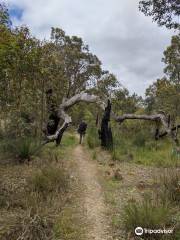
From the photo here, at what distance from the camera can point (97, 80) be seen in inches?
1259

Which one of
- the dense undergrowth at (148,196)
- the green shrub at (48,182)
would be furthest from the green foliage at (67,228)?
the green shrub at (48,182)

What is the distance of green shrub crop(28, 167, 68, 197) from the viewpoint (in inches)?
356

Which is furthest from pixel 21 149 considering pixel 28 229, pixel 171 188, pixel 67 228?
pixel 28 229

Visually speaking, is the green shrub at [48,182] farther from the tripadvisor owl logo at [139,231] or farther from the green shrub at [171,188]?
the tripadvisor owl logo at [139,231]

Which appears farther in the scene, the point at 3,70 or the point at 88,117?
the point at 88,117

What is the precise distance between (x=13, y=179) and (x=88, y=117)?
30.6 metres

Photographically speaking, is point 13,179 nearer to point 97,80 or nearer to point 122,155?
point 122,155

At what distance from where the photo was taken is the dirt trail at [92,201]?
720 centimetres

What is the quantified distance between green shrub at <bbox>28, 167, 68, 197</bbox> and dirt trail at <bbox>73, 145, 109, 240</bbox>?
621 mm

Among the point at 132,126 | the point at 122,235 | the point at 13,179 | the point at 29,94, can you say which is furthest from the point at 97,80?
the point at 122,235

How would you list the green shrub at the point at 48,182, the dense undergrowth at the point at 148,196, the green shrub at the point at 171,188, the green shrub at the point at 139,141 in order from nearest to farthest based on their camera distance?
the dense undergrowth at the point at 148,196 < the green shrub at the point at 171,188 < the green shrub at the point at 48,182 < the green shrub at the point at 139,141

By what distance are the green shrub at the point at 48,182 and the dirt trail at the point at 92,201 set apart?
24.5 inches

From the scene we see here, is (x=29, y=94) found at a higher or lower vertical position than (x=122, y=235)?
higher

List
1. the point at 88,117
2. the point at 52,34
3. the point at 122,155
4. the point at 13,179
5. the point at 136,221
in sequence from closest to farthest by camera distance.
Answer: the point at 136,221
the point at 13,179
the point at 122,155
the point at 52,34
the point at 88,117
